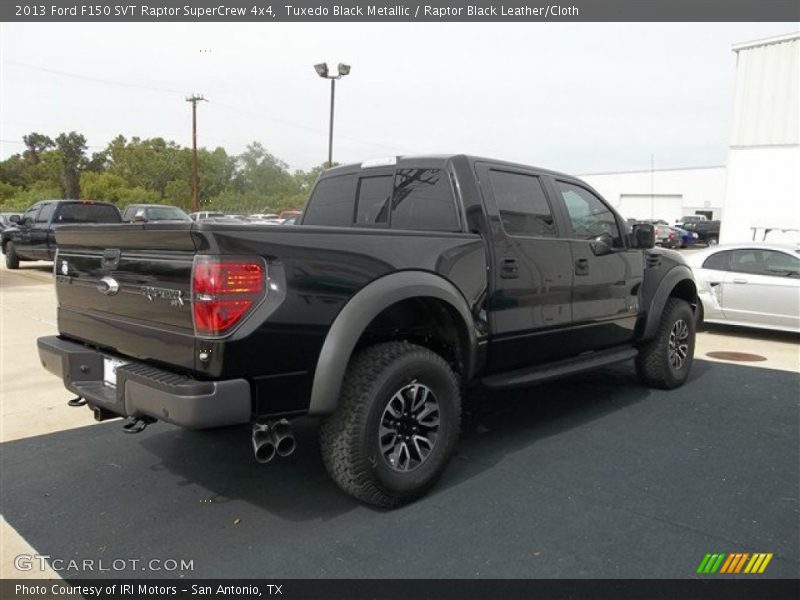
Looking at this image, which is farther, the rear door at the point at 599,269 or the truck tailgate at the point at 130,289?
the rear door at the point at 599,269

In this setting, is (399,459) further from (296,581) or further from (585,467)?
(585,467)

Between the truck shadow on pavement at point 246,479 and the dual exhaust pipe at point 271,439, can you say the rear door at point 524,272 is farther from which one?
the dual exhaust pipe at point 271,439

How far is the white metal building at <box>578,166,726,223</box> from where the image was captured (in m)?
57.8

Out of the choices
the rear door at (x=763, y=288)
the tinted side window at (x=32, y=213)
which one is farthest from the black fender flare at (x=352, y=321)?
the tinted side window at (x=32, y=213)

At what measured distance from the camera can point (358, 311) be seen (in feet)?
10.0

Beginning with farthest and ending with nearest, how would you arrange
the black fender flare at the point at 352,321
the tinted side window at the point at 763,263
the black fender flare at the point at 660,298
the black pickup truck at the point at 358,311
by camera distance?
the tinted side window at the point at 763,263, the black fender flare at the point at 660,298, the black fender flare at the point at 352,321, the black pickup truck at the point at 358,311

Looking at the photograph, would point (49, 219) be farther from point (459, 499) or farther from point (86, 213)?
point (459, 499)

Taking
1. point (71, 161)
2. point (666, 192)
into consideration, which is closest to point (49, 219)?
point (666, 192)

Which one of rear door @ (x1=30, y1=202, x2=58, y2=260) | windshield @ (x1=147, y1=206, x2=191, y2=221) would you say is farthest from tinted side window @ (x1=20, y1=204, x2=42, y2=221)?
windshield @ (x1=147, y1=206, x2=191, y2=221)

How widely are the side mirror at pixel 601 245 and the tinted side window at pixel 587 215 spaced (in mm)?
41

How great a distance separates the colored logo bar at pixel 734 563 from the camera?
277 centimetres

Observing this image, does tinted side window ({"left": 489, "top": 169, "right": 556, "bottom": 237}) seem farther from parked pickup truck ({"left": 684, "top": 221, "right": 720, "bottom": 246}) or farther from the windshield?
parked pickup truck ({"left": 684, "top": 221, "right": 720, "bottom": 246})

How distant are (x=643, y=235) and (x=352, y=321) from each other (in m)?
3.20

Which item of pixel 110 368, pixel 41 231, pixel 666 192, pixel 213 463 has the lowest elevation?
pixel 213 463
